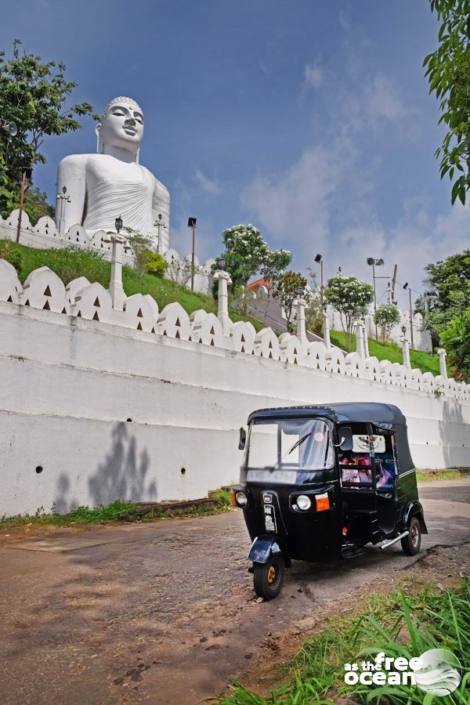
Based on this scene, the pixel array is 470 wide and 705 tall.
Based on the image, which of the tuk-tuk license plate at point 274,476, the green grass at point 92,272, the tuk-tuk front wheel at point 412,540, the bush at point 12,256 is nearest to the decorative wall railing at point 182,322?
the tuk-tuk license plate at point 274,476

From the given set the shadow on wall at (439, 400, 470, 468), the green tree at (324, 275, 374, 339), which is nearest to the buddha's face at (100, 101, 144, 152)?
the green tree at (324, 275, 374, 339)

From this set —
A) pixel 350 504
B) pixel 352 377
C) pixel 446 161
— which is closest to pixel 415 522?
pixel 350 504

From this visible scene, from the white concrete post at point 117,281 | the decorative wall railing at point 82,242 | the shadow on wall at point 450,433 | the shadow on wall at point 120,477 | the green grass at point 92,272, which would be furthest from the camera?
the decorative wall railing at point 82,242

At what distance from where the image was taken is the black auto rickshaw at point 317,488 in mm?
4566

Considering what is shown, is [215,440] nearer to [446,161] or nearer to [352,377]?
[352,377]

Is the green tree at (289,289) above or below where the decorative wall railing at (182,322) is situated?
above

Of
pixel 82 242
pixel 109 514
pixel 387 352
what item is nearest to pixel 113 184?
pixel 82 242

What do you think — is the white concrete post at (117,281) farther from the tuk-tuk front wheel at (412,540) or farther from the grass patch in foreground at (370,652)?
the grass patch in foreground at (370,652)

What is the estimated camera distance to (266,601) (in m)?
4.43

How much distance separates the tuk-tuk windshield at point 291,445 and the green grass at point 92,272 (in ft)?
43.7

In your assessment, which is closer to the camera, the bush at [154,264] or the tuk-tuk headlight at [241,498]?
the tuk-tuk headlight at [241,498]

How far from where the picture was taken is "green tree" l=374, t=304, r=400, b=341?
1591 inches

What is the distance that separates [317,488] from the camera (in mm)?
4590

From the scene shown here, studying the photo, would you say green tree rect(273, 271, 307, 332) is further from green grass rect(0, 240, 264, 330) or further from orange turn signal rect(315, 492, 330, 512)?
orange turn signal rect(315, 492, 330, 512)
